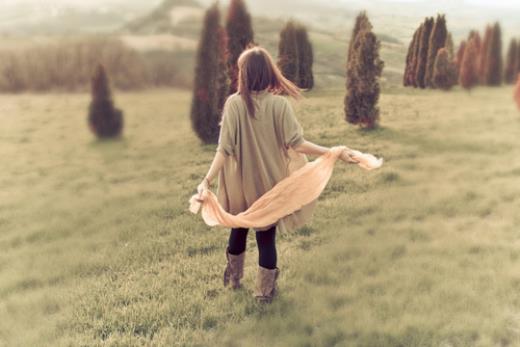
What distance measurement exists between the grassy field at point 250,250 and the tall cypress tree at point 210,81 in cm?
47

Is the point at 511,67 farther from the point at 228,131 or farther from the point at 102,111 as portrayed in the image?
the point at 228,131

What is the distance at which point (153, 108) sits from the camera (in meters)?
11.9

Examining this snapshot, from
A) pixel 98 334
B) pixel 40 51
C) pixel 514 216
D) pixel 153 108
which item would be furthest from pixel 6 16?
pixel 514 216

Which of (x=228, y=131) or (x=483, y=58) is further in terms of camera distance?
(x=483, y=58)

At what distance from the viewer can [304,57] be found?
15969 millimetres

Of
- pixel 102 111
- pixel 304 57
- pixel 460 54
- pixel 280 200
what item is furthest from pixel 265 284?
pixel 460 54

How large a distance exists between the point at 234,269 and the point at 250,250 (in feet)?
3.80

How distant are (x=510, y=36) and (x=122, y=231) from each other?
22.6 meters

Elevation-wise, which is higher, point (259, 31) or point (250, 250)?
point (259, 31)

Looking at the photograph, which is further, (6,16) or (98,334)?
(6,16)

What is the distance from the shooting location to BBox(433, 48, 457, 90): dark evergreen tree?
698 inches

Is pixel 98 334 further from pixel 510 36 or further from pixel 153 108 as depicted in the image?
pixel 510 36

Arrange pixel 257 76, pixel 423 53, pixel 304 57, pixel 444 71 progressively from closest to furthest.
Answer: pixel 257 76 < pixel 304 57 < pixel 444 71 < pixel 423 53

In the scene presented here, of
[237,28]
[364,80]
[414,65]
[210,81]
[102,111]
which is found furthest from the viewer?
[414,65]
